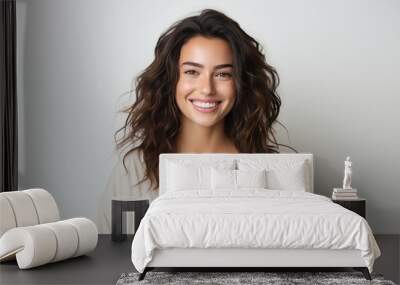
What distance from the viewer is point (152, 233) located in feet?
16.7

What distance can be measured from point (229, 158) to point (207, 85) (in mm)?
764

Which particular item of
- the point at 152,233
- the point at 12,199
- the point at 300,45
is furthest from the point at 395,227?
the point at 12,199

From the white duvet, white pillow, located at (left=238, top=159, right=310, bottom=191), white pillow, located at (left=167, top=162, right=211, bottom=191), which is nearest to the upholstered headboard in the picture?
white pillow, located at (left=238, top=159, right=310, bottom=191)

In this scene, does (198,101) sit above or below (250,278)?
above

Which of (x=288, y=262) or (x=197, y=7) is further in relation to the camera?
(x=197, y=7)

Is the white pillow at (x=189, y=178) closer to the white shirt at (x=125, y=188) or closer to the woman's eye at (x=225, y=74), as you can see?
the white shirt at (x=125, y=188)

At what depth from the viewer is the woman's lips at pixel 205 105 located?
7.16 metres

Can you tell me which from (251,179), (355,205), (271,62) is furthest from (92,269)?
(271,62)

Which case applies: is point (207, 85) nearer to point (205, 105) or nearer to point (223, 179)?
point (205, 105)

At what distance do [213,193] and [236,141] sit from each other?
4.23 feet

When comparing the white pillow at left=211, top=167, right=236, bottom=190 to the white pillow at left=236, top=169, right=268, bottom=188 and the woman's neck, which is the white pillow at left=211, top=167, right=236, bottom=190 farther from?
the woman's neck

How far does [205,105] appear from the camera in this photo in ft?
23.5

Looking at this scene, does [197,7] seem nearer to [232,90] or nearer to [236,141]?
[232,90]

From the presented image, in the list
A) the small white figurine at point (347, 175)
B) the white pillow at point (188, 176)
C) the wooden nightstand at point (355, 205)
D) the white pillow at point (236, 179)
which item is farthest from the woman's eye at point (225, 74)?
the wooden nightstand at point (355, 205)
